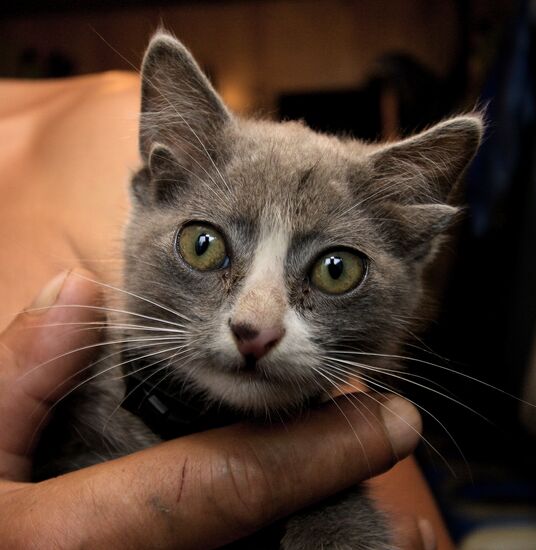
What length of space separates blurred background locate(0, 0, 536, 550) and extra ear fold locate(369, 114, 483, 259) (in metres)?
0.26

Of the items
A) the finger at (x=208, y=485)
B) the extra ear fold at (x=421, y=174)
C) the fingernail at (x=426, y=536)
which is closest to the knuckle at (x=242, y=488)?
the finger at (x=208, y=485)

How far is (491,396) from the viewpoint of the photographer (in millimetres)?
3426

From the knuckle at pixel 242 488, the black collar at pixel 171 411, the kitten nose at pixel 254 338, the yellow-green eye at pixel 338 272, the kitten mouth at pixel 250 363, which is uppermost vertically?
the yellow-green eye at pixel 338 272

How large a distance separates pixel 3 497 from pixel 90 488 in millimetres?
173

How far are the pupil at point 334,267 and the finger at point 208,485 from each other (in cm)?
31

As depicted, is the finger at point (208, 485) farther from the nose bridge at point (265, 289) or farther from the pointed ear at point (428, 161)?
the pointed ear at point (428, 161)

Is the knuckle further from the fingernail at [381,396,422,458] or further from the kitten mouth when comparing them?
the fingernail at [381,396,422,458]

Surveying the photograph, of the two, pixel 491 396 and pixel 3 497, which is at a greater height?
pixel 3 497

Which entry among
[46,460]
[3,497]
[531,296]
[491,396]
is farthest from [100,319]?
[491,396]

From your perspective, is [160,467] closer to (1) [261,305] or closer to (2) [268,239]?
(1) [261,305]

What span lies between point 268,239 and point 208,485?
0.48 metres

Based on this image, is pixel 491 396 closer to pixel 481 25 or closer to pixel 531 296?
pixel 531 296

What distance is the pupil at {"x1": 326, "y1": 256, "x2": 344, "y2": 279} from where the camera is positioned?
1.22 meters

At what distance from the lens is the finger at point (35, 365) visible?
1.25 m
